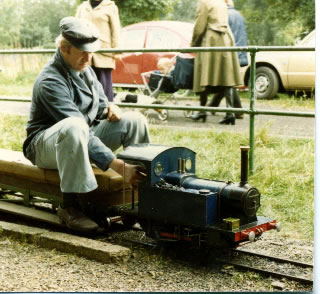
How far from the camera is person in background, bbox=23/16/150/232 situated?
3.91 meters

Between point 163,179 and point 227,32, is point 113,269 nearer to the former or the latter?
point 163,179

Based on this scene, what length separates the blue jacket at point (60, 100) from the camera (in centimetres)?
407

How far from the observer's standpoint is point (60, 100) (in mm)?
4074

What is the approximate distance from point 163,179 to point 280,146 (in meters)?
2.48

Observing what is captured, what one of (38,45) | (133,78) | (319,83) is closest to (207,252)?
(319,83)

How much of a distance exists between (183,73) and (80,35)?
4.16 metres

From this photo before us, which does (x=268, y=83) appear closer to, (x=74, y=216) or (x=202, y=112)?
(x=202, y=112)

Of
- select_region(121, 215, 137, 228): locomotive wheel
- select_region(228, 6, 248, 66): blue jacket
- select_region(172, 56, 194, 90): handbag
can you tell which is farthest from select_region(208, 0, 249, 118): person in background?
select_region(121, 215, 137, 228): locomotive wheel

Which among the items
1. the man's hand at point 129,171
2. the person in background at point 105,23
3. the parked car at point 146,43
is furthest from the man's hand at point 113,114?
the parked car at point 146,43

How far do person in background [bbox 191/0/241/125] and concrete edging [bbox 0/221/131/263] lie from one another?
3.98m

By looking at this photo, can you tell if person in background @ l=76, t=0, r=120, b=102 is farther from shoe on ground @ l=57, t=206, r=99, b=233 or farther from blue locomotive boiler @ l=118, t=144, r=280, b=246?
blue locomotive boiler @ l=118, t=144, r=280, b=246

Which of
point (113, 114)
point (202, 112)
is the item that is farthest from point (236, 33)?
point (113, 114)

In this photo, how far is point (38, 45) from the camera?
21.9ft

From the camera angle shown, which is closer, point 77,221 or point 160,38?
point 77,221
